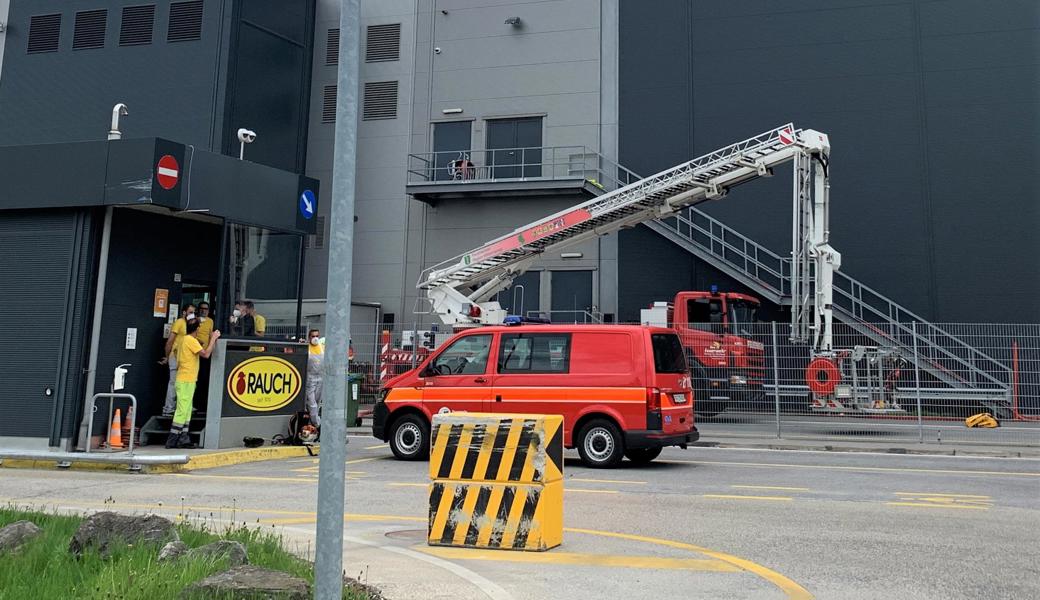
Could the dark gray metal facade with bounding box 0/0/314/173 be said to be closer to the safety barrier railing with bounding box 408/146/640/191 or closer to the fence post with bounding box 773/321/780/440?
the safety barrier railing with bounding box 408/146/640/191

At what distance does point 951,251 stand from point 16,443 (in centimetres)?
2343

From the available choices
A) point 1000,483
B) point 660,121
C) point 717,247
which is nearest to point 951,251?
point 717,247

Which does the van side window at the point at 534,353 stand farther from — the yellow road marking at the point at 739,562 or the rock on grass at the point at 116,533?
the rock on grass at the point at 116,533

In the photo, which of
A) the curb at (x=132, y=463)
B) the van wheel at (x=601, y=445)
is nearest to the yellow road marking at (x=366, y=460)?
the curb at (x=132, y=463)

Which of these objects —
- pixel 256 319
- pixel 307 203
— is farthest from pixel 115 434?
pixel 307 203

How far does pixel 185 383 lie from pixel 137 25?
19333 millimetres

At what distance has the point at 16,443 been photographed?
12945 mm

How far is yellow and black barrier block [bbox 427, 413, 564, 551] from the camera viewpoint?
6934 mm

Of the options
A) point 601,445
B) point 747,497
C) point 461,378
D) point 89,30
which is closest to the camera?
point 747,497

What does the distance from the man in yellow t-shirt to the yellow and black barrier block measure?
23.7ft

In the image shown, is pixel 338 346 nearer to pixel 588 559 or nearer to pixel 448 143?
pixel 588 559

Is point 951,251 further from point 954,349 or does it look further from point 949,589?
point 949,589

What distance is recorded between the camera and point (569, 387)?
12578 mm

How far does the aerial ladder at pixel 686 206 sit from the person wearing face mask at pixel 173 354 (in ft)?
29.5
